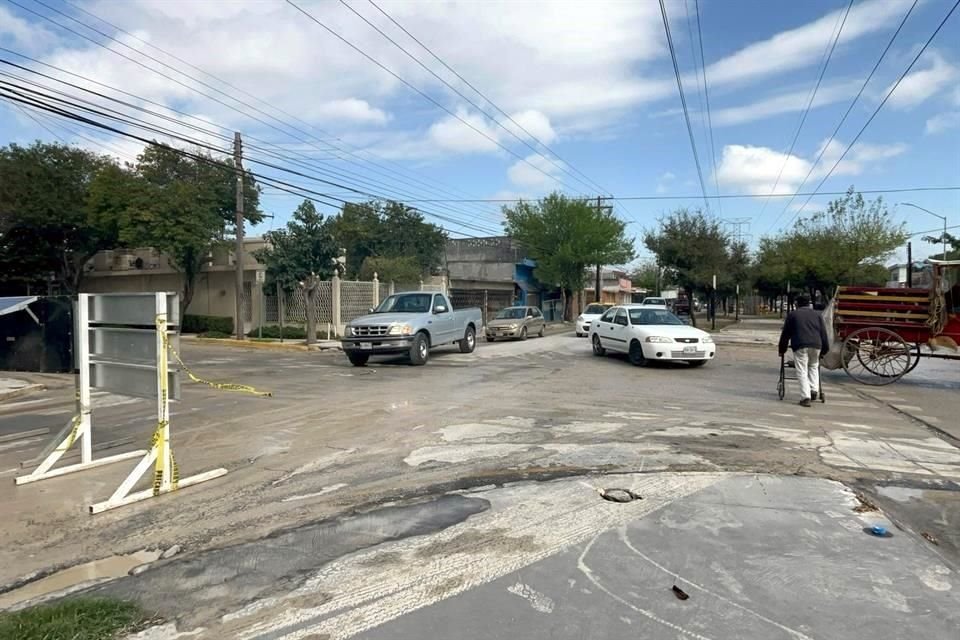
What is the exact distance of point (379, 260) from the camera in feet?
121

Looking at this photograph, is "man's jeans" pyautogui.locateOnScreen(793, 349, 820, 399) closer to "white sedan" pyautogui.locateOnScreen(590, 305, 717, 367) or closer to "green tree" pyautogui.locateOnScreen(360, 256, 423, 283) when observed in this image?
"white sedan" pyautogui.locateOnScreen(590, 305, 717, 367)

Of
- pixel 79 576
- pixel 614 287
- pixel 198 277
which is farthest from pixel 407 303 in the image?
pixel 614 287

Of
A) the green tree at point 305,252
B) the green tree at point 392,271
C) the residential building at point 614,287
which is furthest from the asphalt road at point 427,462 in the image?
the residential building at point 614,287

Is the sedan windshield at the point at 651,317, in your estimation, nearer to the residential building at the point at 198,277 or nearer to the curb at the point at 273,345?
the curb at the point at 273,345

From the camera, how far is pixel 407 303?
56.5 ft

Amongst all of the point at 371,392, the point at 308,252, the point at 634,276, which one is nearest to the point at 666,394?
the point at 371,392

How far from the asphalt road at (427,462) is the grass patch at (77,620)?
7.7 inches

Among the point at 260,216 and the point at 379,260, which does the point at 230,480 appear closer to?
the point at 260,216

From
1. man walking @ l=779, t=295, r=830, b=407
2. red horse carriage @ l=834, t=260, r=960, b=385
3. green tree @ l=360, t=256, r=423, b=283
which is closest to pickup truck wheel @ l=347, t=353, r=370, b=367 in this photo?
man walking @ l=779, t=295, r=830, b=407

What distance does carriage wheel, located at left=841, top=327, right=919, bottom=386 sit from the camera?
12352mm

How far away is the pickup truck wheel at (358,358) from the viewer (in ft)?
52.6

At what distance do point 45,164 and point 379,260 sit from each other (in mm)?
16538

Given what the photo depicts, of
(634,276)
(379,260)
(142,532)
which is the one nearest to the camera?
(142,532)

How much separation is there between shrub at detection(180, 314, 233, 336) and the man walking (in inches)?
953
